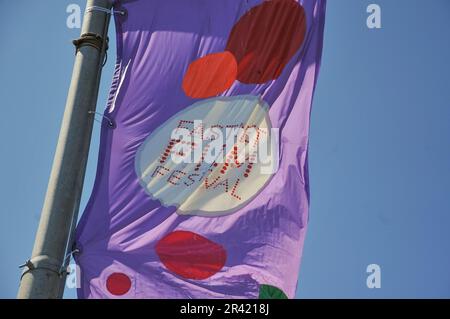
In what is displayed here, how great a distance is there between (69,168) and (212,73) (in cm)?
185

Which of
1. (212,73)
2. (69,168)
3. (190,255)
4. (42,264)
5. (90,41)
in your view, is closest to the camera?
(42,264)

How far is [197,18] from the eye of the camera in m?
8.98

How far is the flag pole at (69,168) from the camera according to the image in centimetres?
711

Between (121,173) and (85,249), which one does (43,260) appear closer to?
(85,249)

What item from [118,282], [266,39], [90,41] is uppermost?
[266,39]

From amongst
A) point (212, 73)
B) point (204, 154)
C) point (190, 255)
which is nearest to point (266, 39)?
point (212, 73)

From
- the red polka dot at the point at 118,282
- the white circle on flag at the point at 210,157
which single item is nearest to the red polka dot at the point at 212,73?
the white circle on flag at the point at 210,157

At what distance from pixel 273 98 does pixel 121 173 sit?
1.55 meters

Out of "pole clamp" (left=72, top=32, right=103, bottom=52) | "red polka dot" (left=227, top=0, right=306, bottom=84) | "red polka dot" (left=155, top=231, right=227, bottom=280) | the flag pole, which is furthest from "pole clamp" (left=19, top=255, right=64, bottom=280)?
"red polka dot" (left=227, top=0, right=306, bottom=84)

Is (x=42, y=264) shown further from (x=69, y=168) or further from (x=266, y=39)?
(x=266, y=39)

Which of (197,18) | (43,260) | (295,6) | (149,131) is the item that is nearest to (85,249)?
(43,260)

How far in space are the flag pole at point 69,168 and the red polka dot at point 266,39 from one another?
129 centimetres

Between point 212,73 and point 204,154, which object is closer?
point 204,154

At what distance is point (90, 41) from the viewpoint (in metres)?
8.18
